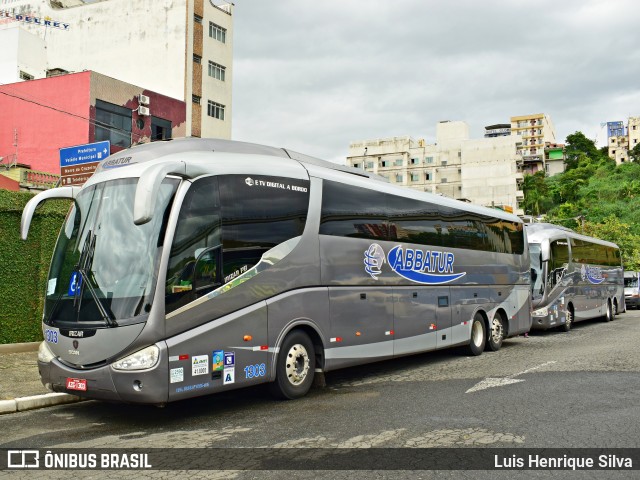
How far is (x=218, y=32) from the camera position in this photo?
4428 centimetres

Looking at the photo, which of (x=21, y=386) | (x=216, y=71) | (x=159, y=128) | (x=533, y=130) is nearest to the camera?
(x=21, y=386)

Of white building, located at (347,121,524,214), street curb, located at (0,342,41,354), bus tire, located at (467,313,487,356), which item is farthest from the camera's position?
white building, located at (347,121,524,214)

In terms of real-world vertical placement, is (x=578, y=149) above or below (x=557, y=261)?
above

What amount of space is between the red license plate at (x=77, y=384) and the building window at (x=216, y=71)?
125 feet

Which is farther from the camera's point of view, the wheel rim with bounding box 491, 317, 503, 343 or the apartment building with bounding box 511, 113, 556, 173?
the apartment building with bounding box 511, 113, 556, 173

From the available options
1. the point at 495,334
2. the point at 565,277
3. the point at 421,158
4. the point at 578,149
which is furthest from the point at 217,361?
the point at 578,149

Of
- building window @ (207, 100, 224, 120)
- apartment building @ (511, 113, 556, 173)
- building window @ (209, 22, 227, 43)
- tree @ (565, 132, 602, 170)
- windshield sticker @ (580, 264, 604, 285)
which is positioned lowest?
windshield sticker @ (580, 264, 604, 285)

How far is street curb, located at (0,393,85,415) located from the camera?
8.68 m

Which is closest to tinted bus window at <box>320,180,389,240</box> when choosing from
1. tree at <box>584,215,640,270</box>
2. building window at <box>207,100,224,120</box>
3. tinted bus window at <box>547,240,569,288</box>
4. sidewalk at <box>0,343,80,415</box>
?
sidewalk at <box>0,343,80,415</box>

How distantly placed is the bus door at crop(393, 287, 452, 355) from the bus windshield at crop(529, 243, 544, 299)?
8113 millimetres

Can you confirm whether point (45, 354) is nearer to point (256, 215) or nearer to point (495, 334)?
point (256, 215)

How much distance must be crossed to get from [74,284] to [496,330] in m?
11.1

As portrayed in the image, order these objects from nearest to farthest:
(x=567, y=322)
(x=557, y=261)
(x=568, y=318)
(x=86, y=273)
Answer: (x=86, y=273)
(x=557, y=261)
(x=567, y=322)
(x=568, y=318)

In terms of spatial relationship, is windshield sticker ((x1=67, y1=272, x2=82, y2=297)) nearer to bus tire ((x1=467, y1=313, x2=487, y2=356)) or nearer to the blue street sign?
the blue street sign
